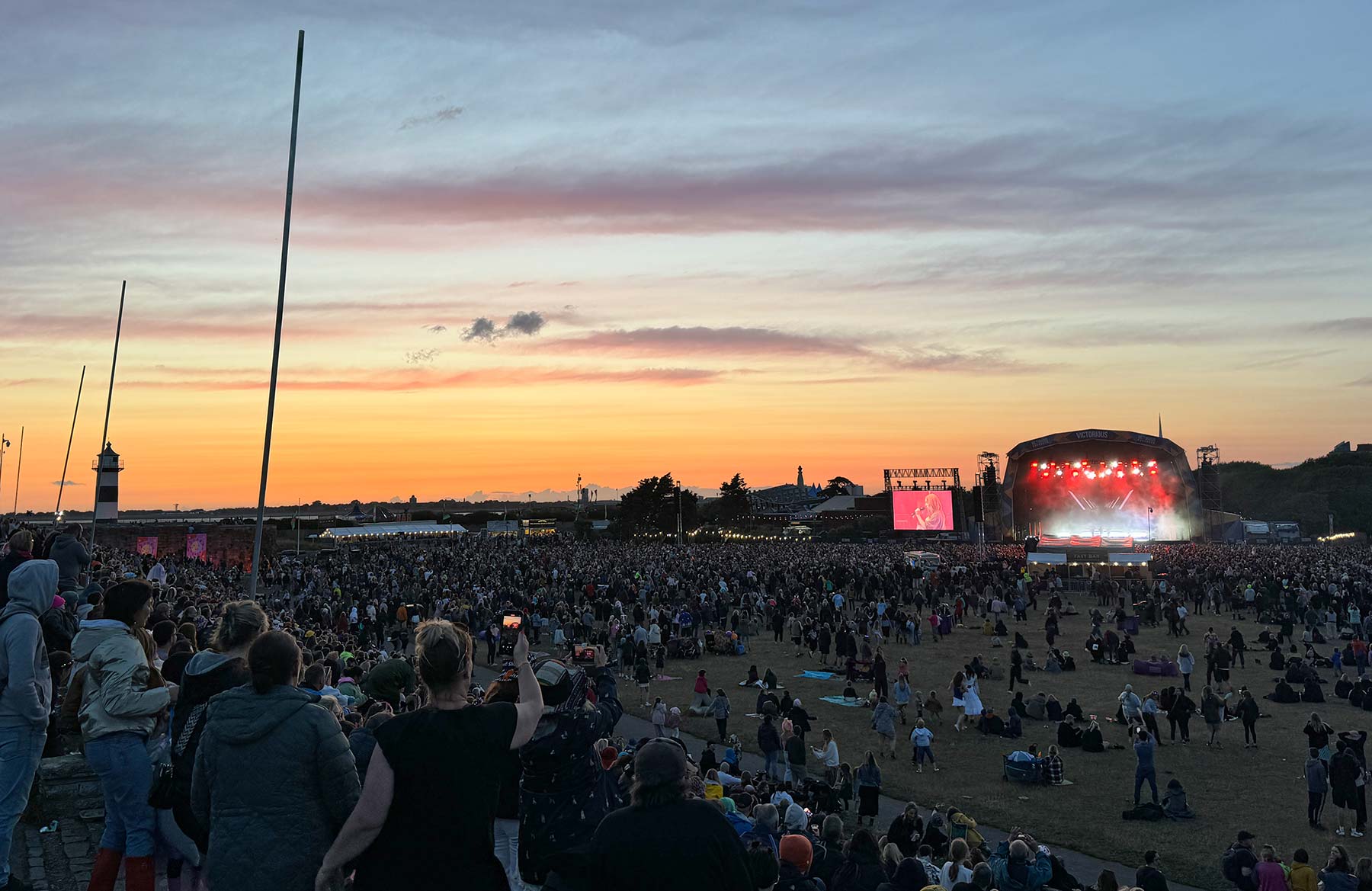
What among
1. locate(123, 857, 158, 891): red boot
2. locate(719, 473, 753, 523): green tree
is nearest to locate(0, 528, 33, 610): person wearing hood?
locate(123, 857, 158, 891): red boot

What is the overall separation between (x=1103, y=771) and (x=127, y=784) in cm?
1567

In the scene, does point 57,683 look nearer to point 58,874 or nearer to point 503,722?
point 58,874

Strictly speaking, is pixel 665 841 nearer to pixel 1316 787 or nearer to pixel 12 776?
pixel 12 776

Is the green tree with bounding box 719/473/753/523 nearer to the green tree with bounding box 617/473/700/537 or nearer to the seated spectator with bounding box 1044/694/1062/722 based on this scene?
the green tree with bounding box 617/473/700/537

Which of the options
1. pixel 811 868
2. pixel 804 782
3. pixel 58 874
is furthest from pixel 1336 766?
pixel 58 874

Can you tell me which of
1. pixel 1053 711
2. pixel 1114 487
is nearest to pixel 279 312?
pixel 1053 711

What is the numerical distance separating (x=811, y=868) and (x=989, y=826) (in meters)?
6.94

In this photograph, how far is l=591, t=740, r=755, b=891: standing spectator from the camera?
291 cm

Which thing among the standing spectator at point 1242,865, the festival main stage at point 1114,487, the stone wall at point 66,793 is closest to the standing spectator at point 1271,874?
the standing spectator at point 1242,865

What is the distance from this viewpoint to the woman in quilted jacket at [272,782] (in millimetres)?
3096

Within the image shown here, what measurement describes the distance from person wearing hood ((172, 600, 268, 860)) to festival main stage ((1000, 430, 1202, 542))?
55.4m

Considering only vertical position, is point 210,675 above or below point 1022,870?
above

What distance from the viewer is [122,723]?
4480 millimetres

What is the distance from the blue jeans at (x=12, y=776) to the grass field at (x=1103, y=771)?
433 inches
